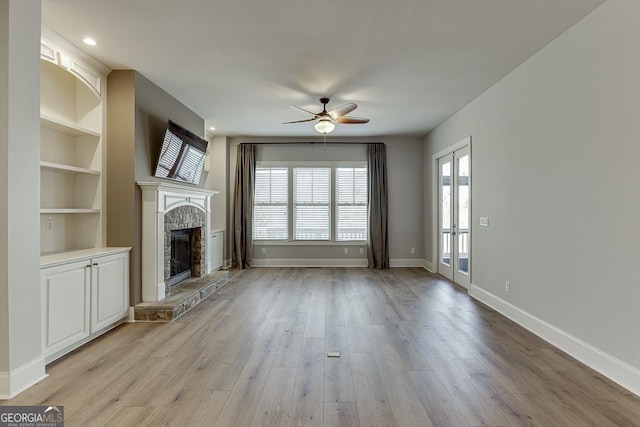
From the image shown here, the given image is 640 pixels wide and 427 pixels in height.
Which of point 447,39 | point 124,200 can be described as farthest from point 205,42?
point 447,39

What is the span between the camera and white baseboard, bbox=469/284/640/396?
2420 millimetres

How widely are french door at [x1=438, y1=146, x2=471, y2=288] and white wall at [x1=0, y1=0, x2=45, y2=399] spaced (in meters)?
5.18

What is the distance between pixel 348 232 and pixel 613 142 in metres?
5.41

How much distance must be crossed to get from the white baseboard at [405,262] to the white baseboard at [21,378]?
20.7ft

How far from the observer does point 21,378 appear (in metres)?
2.36

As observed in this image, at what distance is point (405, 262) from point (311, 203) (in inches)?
99.4

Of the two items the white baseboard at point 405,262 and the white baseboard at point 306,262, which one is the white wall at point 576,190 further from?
the white baseboard at point 306,262

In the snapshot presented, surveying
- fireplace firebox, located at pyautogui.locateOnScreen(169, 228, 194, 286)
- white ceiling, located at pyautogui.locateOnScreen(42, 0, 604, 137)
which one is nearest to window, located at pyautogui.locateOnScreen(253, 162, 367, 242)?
fireplace firebox, located at pyautogui.locateOnScreen(169, 228, 194, 286)

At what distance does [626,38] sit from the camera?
246 centimetres

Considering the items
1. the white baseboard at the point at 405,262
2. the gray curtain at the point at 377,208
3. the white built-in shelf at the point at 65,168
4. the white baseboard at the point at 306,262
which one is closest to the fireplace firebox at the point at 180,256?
the white built-in shelf at the point at 65,168

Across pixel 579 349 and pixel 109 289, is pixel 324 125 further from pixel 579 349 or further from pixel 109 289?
pixel 579 349

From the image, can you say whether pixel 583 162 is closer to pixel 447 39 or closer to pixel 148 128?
pixel 447 39

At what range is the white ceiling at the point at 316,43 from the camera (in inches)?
108

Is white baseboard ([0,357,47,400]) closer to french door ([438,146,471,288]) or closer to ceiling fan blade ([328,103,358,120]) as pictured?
ceiling fan blade ([328,103,358,120])
